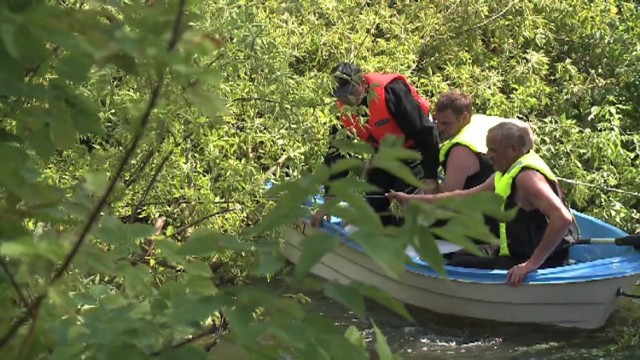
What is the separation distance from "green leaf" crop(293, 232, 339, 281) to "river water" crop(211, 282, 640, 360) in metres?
4.66

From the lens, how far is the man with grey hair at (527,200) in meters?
5.75

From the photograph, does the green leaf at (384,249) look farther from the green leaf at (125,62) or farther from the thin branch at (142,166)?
the thin branch at (142,166)

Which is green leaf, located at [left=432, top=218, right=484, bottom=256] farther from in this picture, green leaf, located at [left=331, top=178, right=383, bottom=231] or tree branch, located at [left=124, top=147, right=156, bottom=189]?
tree branch, located at [left=124, top=147, right=156, bottom=189]

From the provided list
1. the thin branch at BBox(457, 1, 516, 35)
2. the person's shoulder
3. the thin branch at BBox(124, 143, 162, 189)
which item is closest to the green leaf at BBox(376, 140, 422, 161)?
the thin branch at BBox(124, 143, 162, 189)

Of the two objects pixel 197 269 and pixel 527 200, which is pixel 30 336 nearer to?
pixel 197 269

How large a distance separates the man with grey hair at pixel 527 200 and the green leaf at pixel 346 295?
4208 millimetres

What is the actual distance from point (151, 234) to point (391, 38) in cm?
686

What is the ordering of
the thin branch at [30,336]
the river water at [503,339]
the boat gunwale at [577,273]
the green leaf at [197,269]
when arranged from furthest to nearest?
the river water at [503,339] < the boat gunwale at [577,273] < the green leaf at [197,269] < the thin branch at [30,336]

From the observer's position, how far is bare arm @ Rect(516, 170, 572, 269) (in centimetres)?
573

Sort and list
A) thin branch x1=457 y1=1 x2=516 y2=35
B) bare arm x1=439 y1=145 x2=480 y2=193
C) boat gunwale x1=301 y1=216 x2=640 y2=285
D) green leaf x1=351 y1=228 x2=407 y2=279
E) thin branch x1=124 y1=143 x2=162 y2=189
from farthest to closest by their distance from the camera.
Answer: thin branch x1=457 y1=1 x2=516 y2=35
bare arm x1=439 y1=145 x2=480 y2=193
boat gunwale x1=301 y1=216 x2=640 y2=285
thin branch x1=124 y1=143 x2=162 y2=189
green leaf x1=351 y1=228 x2=407 y2=279

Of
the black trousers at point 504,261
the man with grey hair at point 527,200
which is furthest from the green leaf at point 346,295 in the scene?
the black trousers at point 504,261

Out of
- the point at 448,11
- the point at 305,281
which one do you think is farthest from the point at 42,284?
the point at 448,11

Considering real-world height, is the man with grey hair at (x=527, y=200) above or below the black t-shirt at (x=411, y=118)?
below

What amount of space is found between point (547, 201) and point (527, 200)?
0.19 m
